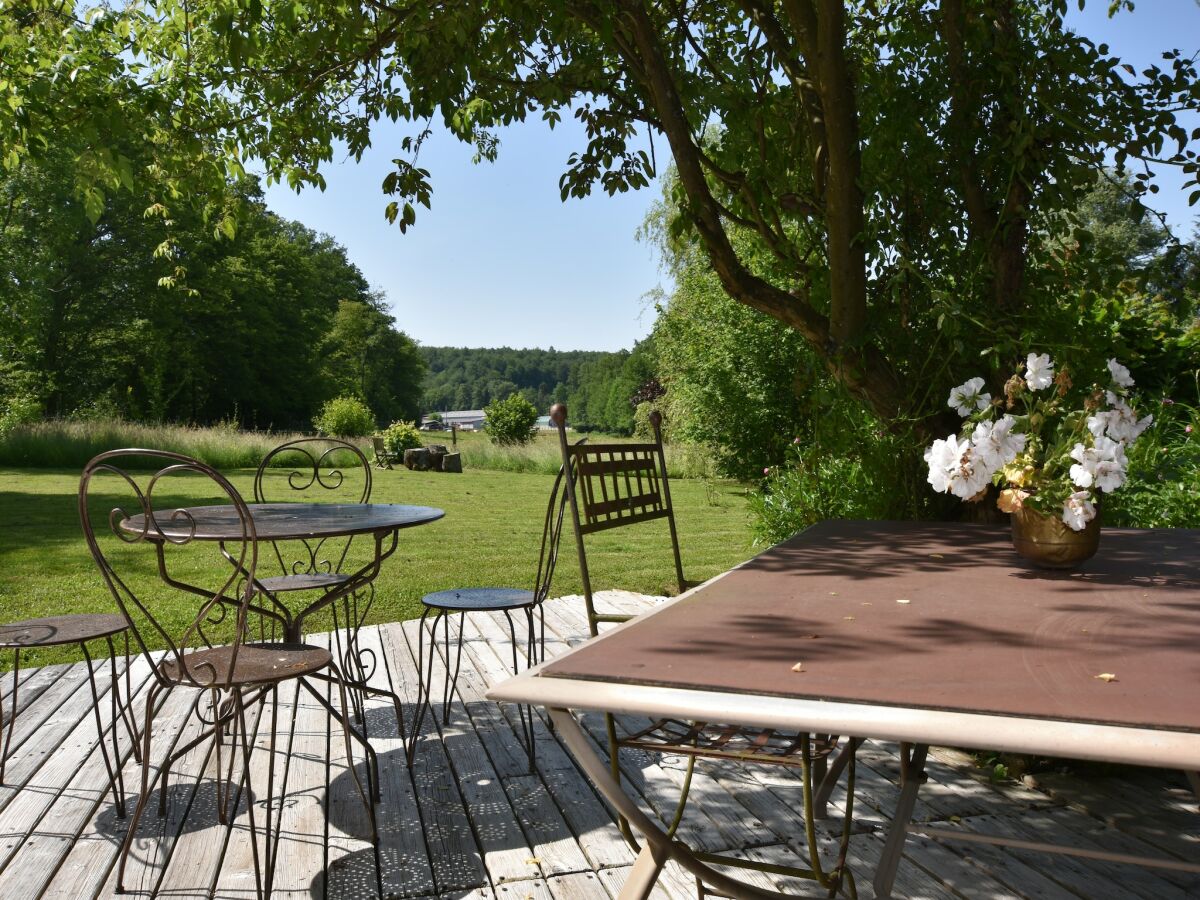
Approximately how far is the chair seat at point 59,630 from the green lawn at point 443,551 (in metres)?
2.36

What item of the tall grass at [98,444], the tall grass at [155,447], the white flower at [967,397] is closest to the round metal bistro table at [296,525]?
the white flower at [967,397]

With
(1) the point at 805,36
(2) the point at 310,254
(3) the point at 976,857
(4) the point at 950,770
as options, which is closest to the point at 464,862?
(3) the point at 976,857

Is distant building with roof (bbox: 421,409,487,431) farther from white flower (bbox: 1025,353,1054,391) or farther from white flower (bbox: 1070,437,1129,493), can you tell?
white flower (bbox: 1070,437,1129,493)

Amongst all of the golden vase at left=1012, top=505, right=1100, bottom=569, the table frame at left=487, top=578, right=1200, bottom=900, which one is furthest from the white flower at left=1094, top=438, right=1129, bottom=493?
the table frame at left=487, top=578, right=1200, bottom=900

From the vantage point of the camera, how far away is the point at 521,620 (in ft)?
16.8

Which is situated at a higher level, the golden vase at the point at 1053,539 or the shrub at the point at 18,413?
the golden vase at the point at 1053,539

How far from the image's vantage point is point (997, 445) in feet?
6.41

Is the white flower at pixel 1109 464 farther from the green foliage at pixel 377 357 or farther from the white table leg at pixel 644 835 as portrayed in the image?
the green foliage at pixel 377 357

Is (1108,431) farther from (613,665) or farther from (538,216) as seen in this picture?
(538,216)

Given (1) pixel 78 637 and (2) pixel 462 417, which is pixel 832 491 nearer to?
(1) pixel 78 637

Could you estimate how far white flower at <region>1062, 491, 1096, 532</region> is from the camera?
6.09ft

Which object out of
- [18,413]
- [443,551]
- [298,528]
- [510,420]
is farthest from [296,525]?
[510,420]

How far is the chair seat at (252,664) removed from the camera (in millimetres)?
2168

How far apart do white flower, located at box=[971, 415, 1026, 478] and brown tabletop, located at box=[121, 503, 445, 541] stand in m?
1.59
